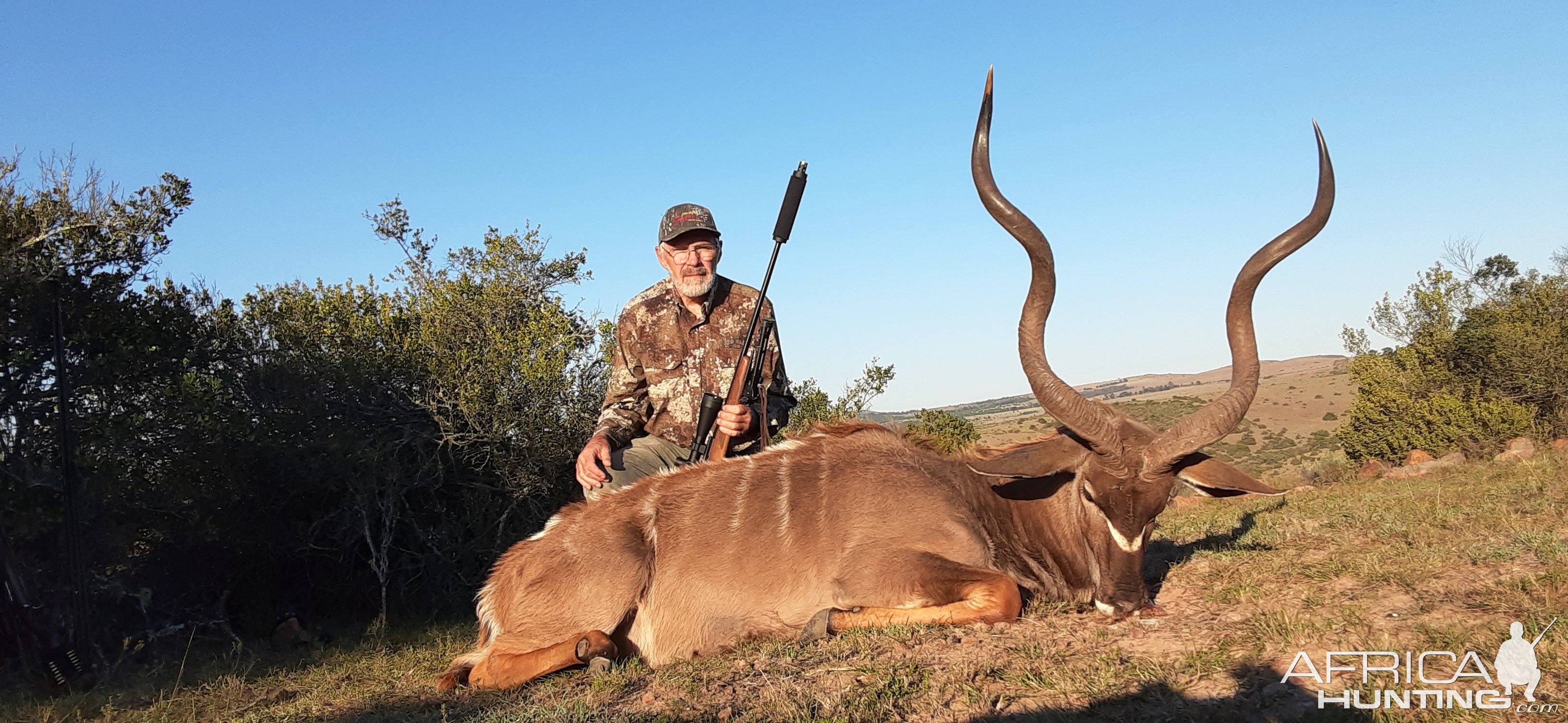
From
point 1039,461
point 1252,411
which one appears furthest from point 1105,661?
point 1252,411

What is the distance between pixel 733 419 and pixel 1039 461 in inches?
77.4

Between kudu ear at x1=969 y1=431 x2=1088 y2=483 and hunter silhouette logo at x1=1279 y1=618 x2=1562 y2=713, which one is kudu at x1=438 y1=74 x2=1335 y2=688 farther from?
hunter silhouette logo at x1=1279 y1=618 x2=1562 y2=713

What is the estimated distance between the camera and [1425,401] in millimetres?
17625

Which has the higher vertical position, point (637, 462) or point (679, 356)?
point (679, 356)

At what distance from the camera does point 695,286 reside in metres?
6.70

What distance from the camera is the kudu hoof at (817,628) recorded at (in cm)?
454

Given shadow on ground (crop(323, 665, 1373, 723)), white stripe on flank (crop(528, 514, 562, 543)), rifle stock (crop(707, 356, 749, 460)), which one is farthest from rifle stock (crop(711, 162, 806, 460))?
shadow on ground (crop(323, 665, 1373, 723))

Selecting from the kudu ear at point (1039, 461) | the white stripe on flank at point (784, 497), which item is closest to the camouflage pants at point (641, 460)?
the white stripe on flank at point (784, 497)

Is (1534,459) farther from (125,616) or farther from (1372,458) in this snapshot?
(125,616)

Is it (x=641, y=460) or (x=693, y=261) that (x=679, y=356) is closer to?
(x=693, y=261)

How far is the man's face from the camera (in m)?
6.70

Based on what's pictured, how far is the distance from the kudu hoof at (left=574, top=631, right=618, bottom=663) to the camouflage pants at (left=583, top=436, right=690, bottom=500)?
1.43 metres

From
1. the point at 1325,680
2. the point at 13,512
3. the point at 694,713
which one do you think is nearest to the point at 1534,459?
the point at 1325,680

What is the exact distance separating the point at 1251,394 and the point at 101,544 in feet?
25.1
